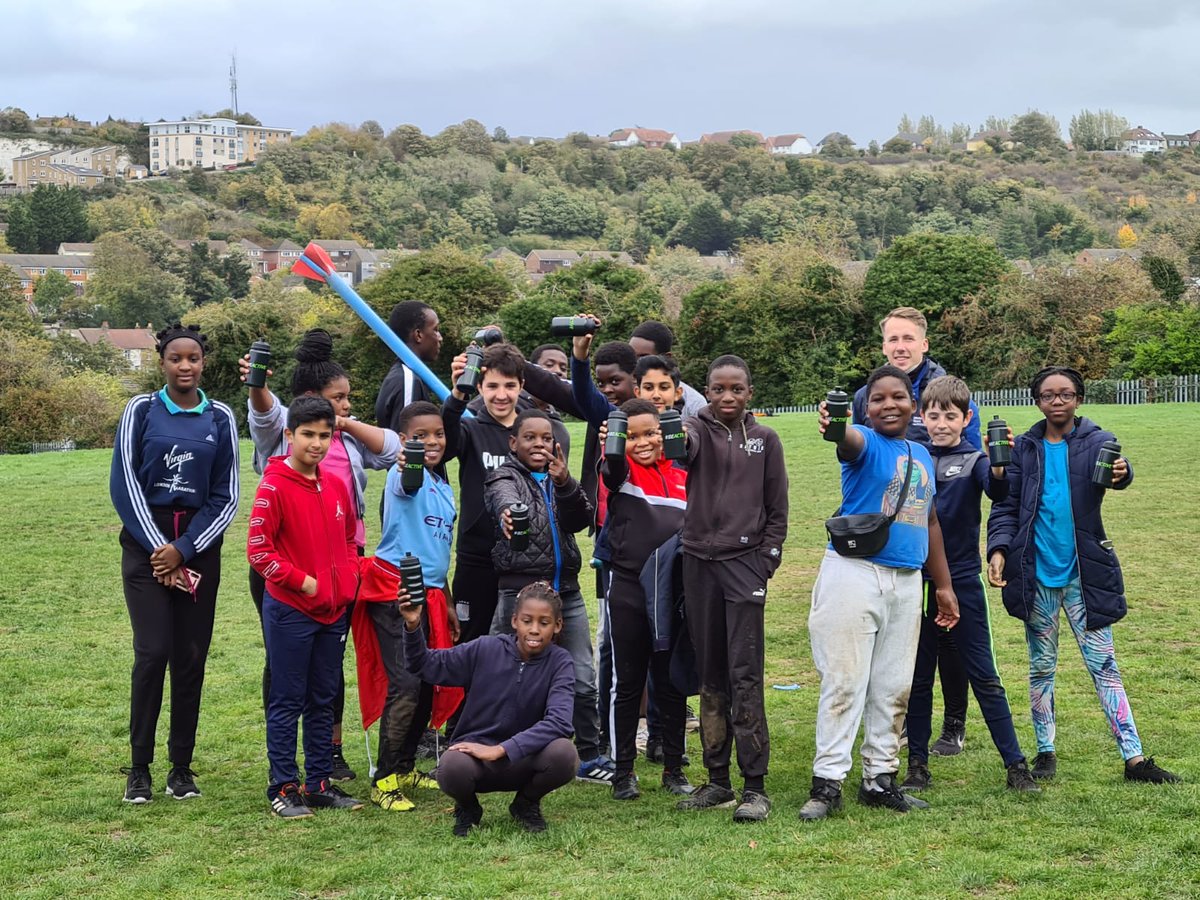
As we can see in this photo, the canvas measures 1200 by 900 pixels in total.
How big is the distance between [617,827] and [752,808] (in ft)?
2.12

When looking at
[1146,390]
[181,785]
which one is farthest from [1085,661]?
[1146,390]

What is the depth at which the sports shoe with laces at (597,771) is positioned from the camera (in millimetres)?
7246

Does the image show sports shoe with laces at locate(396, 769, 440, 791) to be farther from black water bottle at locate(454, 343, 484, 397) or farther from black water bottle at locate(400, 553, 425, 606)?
black water bottle at locate(454, 343, 484, 397)

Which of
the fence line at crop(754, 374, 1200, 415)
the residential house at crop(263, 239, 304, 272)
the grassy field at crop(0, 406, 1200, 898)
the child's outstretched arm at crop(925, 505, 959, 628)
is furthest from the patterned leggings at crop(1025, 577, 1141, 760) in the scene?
the residential house at crop(263, 239, 304, 272)

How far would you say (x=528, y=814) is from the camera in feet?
20.8

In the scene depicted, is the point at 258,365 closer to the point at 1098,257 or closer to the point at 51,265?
the point at 1098,257

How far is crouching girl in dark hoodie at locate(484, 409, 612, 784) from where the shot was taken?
6.92 metres

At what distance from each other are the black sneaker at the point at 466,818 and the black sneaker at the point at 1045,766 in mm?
2902

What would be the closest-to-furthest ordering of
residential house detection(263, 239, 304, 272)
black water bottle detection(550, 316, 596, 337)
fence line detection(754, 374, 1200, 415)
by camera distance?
black water bottle detection(550, 316, 596, 337)
fence line detection(754, 374, 1200, 415)
residential house detection(263, 239, 304, 272)

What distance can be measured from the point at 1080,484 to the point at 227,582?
10651 millimetres

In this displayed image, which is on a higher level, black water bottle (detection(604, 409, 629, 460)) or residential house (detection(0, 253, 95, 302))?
residential house (detection(0, 253, 95, 302))

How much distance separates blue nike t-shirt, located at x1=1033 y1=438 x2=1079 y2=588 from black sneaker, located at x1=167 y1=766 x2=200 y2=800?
4580 mm

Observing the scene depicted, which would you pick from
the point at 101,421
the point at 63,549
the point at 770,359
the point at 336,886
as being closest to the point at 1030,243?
the point at 770,359

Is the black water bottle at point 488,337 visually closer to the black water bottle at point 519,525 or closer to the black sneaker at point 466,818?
the black water bottle at point 519,525
